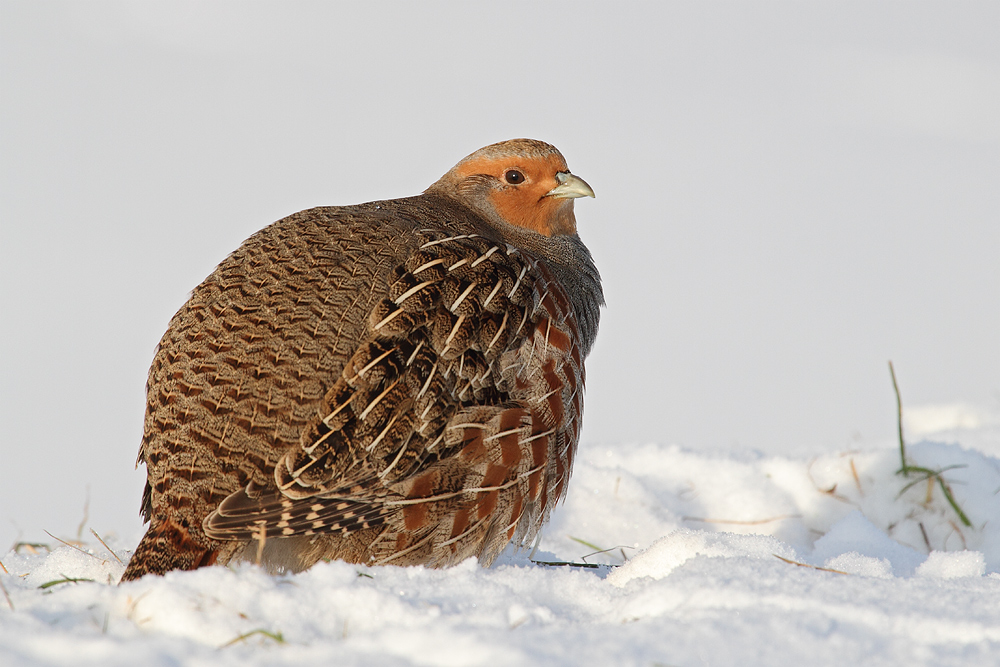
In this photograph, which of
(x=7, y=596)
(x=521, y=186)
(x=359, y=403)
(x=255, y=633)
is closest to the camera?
(x=255, y=633)

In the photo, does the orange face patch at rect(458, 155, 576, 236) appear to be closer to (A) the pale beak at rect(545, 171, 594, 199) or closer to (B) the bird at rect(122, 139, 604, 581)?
(A) the pale beak at rect(545, 171, 594, 199)

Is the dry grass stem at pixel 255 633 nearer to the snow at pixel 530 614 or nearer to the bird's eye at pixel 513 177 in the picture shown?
the snow at pixel 530 614

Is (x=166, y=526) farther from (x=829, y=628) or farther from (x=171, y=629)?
(x=829, y=628)

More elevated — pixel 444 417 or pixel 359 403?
pixel 359 403

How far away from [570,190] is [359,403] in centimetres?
213

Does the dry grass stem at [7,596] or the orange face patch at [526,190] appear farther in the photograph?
the orange face patch at [526,190]

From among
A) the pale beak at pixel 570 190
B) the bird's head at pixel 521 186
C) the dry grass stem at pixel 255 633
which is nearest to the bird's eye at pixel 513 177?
the bird's head at pixel 521 186

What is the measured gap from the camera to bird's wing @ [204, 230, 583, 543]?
9.74 feet

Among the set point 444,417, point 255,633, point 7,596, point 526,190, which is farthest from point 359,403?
point 526,190

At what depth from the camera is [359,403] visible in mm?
3055

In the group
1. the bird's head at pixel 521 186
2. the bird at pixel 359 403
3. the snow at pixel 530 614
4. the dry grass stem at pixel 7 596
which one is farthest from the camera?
the bird's head at pixel 521 186

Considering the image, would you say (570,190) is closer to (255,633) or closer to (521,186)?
(521,186)

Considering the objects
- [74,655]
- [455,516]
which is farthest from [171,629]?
[455,516]

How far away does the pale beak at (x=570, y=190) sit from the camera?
470 cm
